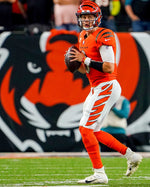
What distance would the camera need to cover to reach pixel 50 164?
781cm

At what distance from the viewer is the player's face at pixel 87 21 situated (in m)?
5.86

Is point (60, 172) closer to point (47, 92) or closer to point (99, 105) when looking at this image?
point (99, 105)

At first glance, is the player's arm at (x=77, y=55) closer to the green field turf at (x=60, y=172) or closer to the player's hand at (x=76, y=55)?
the player's hand at (x=76, y=55)

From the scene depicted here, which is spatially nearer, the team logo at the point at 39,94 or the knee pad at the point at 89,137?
the knee pad at the point at 89,137

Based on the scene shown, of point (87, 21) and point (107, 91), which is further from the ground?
point (87, 21)

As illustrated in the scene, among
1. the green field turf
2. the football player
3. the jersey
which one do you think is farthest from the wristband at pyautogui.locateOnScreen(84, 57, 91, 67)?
the green field turf

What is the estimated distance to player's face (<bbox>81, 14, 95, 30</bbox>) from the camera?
586 centimetres

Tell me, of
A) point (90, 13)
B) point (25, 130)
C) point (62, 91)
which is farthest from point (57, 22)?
point (90, 13)

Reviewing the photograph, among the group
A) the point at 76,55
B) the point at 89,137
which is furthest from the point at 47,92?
the point at 89,137

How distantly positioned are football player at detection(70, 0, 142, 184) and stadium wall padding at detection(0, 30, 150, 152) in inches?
142

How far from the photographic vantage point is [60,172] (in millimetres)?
6852

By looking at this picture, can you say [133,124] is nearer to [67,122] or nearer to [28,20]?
[67,122]

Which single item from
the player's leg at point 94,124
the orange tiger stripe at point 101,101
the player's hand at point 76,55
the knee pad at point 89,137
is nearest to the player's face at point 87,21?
the player's hand at point 76,55

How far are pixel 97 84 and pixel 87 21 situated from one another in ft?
2.30
